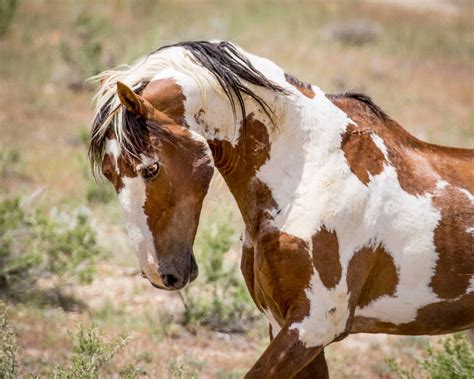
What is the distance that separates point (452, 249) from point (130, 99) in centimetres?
151

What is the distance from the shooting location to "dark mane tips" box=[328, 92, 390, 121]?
377 cm

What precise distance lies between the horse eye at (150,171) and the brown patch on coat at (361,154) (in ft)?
2.69

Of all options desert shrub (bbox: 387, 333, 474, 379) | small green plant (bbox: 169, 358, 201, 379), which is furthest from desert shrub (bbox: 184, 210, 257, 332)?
desert shrub (bbox: 387, 333, 474, 379)

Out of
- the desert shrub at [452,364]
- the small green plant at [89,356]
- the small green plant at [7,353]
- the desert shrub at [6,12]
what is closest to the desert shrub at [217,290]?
the desert shrub at [452,364]

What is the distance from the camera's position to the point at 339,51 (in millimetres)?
19656

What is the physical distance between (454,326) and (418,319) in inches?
7.8

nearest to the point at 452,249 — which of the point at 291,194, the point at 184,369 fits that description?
the point at 291,194

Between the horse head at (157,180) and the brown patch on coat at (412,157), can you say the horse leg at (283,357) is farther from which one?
the brown patch on coat at (412,157)

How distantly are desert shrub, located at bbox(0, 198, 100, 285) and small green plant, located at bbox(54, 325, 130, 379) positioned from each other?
2695 mm

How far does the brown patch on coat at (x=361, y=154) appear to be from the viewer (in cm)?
351

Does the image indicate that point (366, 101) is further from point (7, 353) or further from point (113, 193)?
point (113, 193)

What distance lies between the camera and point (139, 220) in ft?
10.5

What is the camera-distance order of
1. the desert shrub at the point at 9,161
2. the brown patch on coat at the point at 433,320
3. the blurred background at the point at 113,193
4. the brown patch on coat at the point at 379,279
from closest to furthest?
the brown patch on coat at the point at 379,279 → the brown patch on coat at the point at 433,320 → the blurred background at the point at 113,193 → the desert shrub at the point at 9,161

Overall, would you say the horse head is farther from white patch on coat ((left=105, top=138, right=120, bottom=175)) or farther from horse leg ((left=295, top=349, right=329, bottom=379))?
horse leg ((left=295, top=349, right=329, bottom=379))
